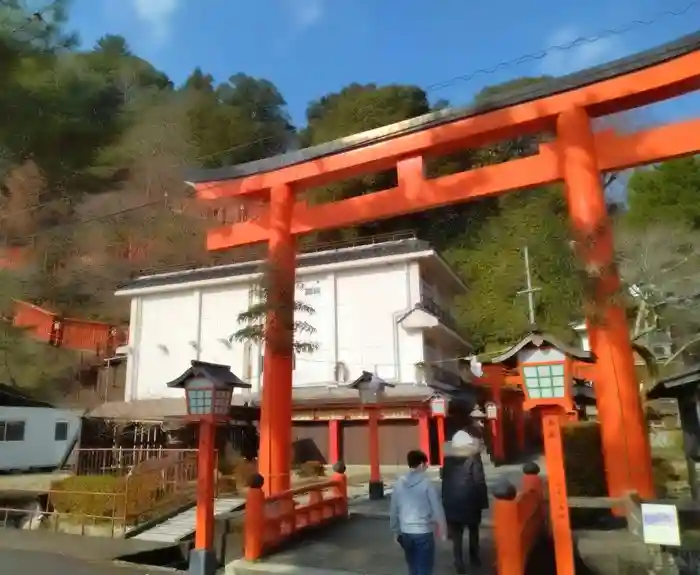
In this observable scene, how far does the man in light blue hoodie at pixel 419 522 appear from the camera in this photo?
224 inches

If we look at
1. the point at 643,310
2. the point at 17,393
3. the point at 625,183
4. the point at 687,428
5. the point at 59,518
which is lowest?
the point at 59,518

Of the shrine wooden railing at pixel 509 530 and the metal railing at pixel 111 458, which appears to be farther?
the metal railing at pixel 111 458

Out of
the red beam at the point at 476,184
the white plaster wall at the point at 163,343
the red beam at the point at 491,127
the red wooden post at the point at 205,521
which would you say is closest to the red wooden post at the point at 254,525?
the red wooden post at the point at 205,521

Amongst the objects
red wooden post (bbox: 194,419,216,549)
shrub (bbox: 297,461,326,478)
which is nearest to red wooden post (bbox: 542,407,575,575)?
red wooden post (bbox: 194,419,216,549)

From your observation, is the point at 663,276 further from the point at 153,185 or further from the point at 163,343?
the point at 163,343

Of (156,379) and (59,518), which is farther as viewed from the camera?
(156,379)

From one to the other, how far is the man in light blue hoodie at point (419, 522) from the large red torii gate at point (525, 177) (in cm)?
375

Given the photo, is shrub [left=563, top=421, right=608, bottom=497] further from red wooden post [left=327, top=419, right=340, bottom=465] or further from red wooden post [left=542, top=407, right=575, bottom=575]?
red wooden post [left=327, top=419, right=340, bottom=465]

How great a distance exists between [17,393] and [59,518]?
39.2 ft

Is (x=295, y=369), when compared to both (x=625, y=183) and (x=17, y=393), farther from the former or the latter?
(x=625, y=183)

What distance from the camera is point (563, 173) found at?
9492 mm

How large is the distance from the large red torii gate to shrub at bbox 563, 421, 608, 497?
61.4 inches

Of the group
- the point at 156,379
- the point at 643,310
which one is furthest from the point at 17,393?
the point at 643,310

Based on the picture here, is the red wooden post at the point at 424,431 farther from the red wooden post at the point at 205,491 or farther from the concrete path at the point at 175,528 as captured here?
the red wooden post at the point at 205,491
